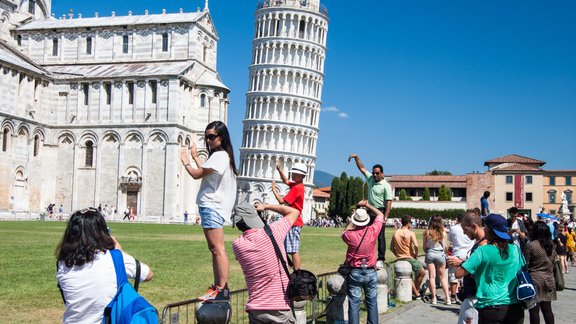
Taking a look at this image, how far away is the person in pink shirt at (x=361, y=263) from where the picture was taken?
8.63 meters

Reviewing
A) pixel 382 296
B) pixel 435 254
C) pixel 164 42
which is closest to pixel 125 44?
pixel 164 42

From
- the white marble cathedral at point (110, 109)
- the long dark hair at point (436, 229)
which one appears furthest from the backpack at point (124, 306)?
the white marble cathedral at point (110, 109)

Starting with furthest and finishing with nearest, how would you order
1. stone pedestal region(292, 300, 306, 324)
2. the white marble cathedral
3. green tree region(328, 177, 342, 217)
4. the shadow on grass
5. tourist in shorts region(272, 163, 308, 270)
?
1. green tree region(328, 177, 342, 217)
2. the white marble cathedral
3. the shadow on grass
4. tourist in shorts region(272, 163, 308, 270)
5. stone pedestal region(292, 300, 306, 324)

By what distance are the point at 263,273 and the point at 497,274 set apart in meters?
2.30

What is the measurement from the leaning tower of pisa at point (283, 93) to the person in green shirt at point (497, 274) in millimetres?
68959

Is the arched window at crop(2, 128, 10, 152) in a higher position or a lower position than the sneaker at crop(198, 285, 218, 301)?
higher

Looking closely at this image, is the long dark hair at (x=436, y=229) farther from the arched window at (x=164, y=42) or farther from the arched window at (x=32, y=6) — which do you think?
the arched window at (x=32, y=6)

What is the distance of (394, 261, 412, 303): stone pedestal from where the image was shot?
41.3 feet

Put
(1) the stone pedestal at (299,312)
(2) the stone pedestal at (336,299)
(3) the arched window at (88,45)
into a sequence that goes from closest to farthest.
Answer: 1. (1) the stone pedestal at (299,312)
2. (2) the stone pedestal at (336,299)
3. (3) the arched window at (88,45)

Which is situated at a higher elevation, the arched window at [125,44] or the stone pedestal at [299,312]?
the arched window at [125,44]

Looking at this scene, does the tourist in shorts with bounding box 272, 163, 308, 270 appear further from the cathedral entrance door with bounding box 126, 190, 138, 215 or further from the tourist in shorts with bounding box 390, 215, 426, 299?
the cathedral entrance door with bounding box 126, 190, 138, 215

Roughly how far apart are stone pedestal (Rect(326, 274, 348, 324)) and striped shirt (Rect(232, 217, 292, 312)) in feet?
11.0

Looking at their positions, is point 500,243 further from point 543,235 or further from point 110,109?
point 110,109

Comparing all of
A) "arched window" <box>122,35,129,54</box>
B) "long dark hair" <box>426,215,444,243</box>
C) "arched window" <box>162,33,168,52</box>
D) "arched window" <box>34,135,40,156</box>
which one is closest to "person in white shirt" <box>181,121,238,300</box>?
"long dark hair" <box>426,215,444,243</box>
